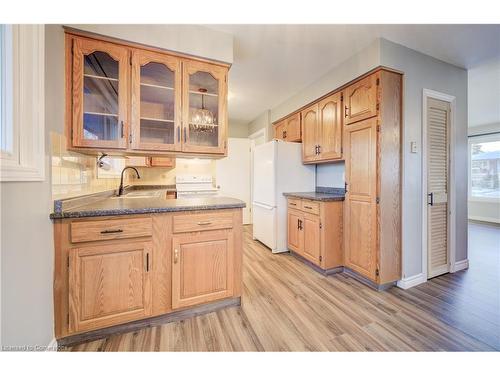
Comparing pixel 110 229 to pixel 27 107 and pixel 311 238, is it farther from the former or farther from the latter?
pixel 311 238

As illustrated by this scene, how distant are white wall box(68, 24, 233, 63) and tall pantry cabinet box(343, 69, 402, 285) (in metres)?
1.46

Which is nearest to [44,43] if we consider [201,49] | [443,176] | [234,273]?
[201,49]

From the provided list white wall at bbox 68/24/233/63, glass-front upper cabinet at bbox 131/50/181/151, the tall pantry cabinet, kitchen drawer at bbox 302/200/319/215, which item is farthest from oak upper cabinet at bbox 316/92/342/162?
glass-front upper cabinet at bbox 131/50/181/151

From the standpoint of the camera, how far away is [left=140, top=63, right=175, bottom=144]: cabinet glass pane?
180 cm

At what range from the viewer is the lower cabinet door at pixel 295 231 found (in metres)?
2.89

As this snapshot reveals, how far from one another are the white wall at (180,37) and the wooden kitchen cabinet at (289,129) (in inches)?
67.2

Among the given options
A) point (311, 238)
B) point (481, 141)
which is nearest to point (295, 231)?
point (311, 238)

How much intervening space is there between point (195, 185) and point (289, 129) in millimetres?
2334

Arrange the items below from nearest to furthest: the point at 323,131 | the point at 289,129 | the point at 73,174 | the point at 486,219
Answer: the point at 73,174
the point at 323,131
the point at 289,129
the point at 486,219

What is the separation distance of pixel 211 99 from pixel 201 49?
0.42 m

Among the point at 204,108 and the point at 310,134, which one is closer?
the point at 204,108

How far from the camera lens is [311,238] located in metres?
2.68

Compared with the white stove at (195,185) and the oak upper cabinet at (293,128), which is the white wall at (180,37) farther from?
the white stove at (195,185)

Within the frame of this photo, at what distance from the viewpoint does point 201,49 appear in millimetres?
1872
